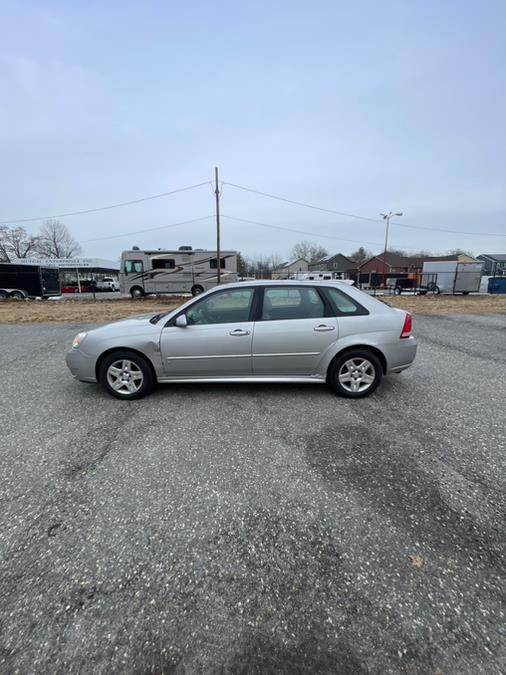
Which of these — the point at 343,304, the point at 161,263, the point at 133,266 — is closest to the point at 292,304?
the point at 343,304

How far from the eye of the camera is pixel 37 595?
164 centimetres

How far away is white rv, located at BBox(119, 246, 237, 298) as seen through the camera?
70.0ft

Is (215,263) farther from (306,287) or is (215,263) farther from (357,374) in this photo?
(357,374)

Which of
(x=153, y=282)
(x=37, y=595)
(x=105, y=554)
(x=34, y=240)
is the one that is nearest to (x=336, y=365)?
(x=105, y=554)

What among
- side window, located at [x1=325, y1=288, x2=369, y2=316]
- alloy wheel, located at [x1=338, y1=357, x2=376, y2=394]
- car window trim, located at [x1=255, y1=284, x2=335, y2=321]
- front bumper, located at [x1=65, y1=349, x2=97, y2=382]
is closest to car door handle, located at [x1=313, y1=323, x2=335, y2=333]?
car window trim, located at [x1=255, y1=284, x2=335, y2=321]

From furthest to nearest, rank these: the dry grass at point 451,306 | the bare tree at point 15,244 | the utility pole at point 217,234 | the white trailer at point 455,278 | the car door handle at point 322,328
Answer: the bare tree at point 15,244
the white trailer at point 455,278
the utility pole at point 217,234
the dry grass at point 451,306
the car door handle at point 322,328

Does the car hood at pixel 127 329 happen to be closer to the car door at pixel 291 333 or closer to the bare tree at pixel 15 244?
the car door at pixel 291 333

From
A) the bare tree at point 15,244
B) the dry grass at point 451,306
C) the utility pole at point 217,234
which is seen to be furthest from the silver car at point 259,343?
the bare tree at point 15,244

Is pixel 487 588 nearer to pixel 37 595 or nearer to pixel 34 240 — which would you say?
pixel 37 595

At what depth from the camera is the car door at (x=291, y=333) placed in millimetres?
3963

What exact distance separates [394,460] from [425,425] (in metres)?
0.90

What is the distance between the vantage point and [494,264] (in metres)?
74.6

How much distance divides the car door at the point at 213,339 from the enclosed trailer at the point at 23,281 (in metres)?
25.7

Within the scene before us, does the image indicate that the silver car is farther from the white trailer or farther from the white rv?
the white trailer
